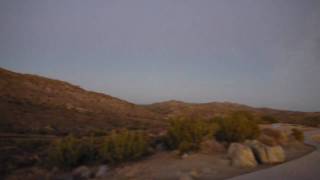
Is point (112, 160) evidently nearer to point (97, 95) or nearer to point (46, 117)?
point (46, 117)

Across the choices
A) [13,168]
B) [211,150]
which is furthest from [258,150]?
[13,168]

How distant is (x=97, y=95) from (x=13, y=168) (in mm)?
91266

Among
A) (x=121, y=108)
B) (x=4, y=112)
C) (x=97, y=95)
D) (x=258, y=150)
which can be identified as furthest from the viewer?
(x=97, y=95)

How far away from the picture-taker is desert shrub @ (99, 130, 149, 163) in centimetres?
1908

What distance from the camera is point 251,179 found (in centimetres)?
1152

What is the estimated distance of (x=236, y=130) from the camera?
22031 mm

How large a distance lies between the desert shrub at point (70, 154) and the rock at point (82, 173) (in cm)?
153

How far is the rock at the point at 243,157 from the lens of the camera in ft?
49.0

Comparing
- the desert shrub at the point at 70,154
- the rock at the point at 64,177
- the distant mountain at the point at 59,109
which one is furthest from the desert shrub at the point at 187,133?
the distant mountain at the point at 59,109

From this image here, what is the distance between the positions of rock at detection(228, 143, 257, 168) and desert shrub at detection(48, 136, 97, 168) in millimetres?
8311

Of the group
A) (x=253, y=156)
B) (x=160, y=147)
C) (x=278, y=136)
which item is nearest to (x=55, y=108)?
(x=160, y=147)

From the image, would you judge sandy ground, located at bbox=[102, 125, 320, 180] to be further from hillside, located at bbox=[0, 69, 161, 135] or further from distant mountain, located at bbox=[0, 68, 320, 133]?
hillside, located at bbox=[0, 69, 161, 135]

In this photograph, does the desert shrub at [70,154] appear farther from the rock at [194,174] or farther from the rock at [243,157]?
the rock at [194,174]

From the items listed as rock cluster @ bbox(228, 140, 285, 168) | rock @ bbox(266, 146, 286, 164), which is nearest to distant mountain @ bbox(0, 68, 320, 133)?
rock @ bbox(266, 146, 286, 164)
